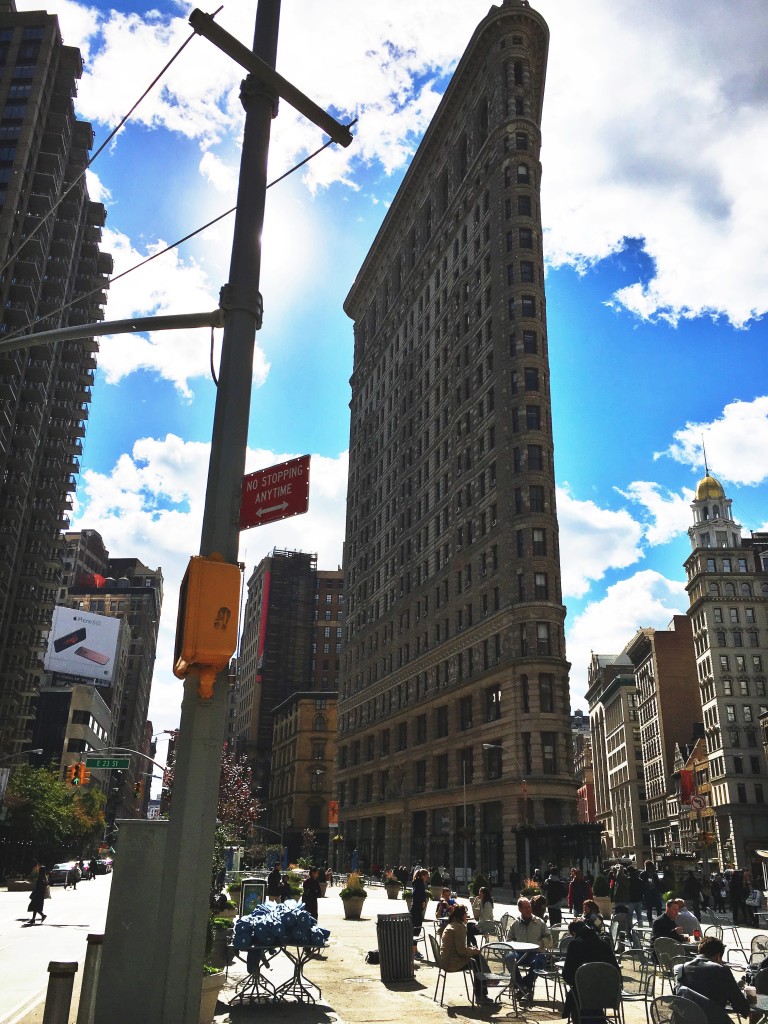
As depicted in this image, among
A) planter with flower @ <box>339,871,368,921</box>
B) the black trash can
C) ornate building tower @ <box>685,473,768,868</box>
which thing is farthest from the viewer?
ornate building tower @ <box>685,473,768,868</box>

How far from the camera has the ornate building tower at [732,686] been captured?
8750 cm

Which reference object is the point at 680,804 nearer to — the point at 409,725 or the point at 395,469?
the point at 409,725

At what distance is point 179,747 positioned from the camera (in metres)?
5.32

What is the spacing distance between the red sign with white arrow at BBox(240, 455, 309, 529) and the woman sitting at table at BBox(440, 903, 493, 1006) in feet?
32.4

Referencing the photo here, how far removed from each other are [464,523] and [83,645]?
250 ft

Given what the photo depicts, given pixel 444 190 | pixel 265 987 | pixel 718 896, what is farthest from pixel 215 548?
pixel 444 190

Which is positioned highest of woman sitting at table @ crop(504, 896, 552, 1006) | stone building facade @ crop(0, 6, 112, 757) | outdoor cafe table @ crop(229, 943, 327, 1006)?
stone building facade @ crop(0, 6, 112, 757)

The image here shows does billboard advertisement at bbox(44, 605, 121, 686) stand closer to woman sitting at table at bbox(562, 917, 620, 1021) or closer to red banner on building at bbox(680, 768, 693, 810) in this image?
red banner on building at bbox(680, 768, 693, 810)

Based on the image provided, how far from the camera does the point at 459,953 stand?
44.6 feet

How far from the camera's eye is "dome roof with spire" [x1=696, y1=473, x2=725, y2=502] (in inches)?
4754

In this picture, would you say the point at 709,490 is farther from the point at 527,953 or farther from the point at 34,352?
the point at 527,953

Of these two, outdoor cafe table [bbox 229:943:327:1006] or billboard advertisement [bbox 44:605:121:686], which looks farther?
billboard advertisement [bbox 44:605:121:686]

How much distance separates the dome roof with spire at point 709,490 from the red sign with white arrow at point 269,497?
124 meters

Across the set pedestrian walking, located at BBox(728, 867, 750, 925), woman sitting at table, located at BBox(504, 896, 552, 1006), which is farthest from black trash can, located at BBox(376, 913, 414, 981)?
pedestrian walking, located at BBox(728, 867, 750, 925)
